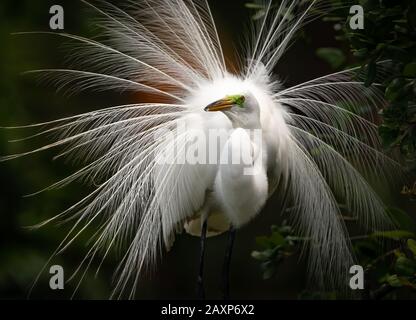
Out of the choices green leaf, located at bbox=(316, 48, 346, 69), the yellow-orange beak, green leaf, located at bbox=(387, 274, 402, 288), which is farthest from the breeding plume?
green leaf, located at bbox=(387, 274, 402, 288)

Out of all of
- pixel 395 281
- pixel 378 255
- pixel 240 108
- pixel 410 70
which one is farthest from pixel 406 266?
pixel 240 108

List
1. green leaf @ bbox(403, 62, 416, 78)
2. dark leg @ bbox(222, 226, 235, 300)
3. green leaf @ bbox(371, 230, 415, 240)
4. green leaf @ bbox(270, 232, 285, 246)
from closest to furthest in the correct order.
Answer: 1. green leaf @ bbox(403, 62, 416, 78)
2. green leaf @ bbox(371, 230, 415, 240)
3. green leaf @ bbox(270, 232, 285, 246)
4. dark leg @ bbox(222, 226, 235, 300)

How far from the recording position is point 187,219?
2615 millimetres

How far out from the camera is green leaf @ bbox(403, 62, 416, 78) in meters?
1.87

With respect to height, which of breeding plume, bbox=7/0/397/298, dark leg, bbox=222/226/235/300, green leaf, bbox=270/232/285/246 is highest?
breeding plume, bbox=7/0/397/298

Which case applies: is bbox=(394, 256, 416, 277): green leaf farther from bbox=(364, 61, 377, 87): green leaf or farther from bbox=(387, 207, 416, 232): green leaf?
bbox=(364, 61, 377, 87): green leaf

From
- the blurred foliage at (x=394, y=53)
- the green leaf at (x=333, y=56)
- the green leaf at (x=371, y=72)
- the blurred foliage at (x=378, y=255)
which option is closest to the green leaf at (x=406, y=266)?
the blurred foliage at (x=378, y=255)

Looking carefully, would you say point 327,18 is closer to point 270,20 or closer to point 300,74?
point 270,20

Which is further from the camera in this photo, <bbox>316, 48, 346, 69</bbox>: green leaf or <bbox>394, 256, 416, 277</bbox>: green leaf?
<bbox>316, 48, 346, 69</bbox>: green leaf

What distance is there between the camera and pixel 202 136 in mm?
2414

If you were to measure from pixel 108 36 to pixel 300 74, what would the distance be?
1802 mm

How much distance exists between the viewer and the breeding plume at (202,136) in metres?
2.27

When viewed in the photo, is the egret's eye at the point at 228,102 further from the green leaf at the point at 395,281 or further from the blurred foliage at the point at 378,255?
the green leaf at the point at 395,281

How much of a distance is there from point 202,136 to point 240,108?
17 cm
